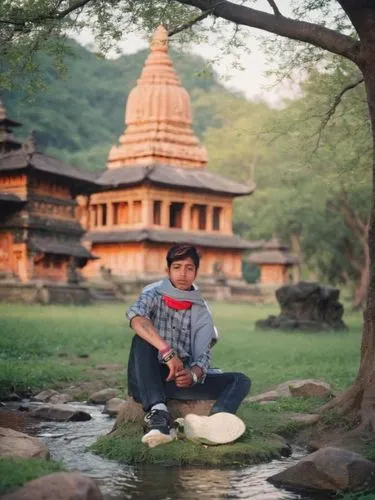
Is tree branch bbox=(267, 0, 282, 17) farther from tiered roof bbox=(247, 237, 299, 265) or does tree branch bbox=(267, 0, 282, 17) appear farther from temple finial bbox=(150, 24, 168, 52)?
tiered roof bbox=(247, 237, 299, 265)

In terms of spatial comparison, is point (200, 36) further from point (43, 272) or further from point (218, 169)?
point (218, 169)

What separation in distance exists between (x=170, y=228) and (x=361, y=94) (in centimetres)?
3227

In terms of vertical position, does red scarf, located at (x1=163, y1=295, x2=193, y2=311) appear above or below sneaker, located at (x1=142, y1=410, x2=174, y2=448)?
above

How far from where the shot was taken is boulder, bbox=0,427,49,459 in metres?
5.86

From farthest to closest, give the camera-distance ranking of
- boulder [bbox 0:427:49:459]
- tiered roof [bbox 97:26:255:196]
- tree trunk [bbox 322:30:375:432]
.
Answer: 1. tiered roof [bbox 97:26:255:196]
2. tree trunk [bbox 322:30:375:432]
3. boulder [bbox 0:427:49:459]

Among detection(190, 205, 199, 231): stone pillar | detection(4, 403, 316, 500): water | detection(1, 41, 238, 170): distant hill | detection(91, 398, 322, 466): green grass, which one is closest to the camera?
detection(4, 403, 316, 500): water

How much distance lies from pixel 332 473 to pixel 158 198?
42031 mm

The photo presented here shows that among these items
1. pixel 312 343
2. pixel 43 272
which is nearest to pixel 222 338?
pixel 312 343

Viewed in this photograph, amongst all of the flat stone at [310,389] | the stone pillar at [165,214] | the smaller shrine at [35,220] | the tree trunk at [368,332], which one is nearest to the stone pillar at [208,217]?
the stone pillar at [165,214]

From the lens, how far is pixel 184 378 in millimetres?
6703

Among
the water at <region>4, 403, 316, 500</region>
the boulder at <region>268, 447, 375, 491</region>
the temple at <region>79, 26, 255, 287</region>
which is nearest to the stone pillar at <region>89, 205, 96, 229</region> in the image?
the temple at <region>79, 26, 255, 287</region>

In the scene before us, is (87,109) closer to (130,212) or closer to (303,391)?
(130,212)

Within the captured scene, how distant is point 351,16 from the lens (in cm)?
798

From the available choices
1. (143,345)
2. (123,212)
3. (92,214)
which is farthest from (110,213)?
(143,345)
